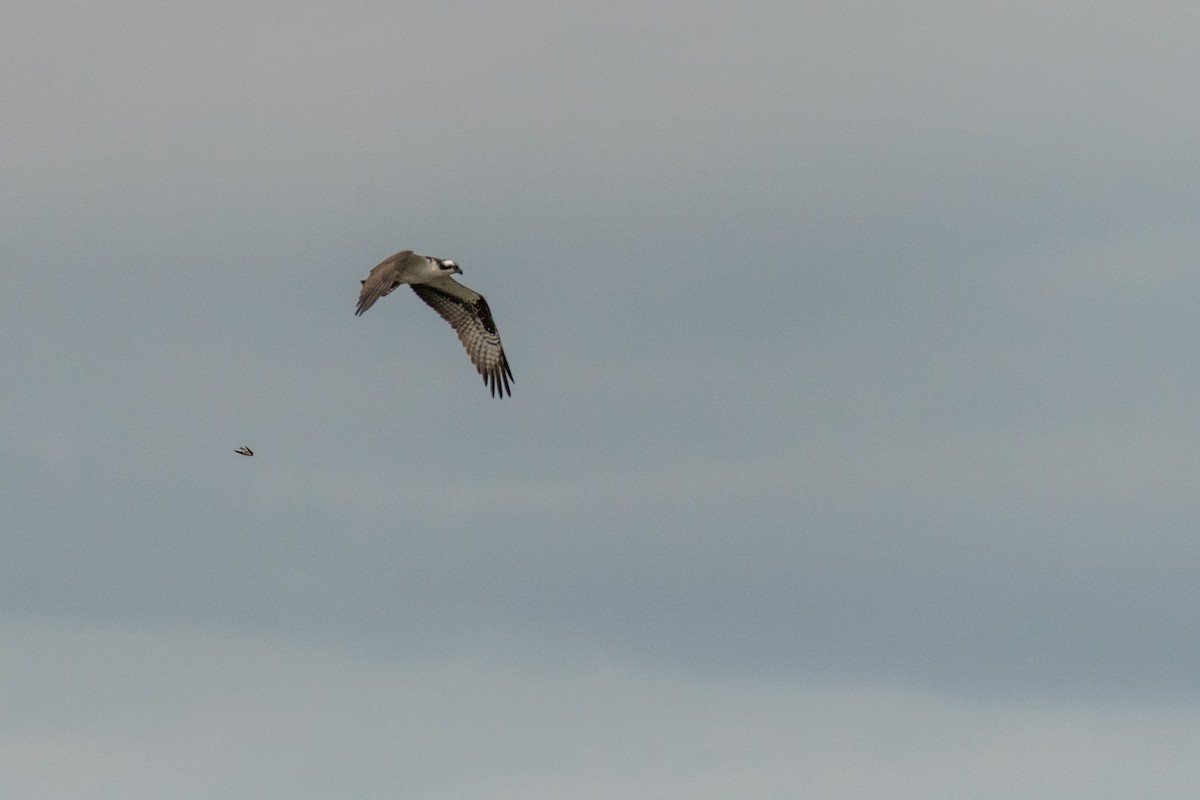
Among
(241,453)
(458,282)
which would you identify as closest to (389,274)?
(458,282)

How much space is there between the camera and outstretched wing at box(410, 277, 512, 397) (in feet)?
178

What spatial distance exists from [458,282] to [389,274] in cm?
430

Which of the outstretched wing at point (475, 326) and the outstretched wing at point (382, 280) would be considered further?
the outstretched wing at point (475, 326)

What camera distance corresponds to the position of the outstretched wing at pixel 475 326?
5425 cm

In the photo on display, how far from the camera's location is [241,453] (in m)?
38.0

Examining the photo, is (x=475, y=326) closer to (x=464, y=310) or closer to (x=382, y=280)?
(x=464, y=310)

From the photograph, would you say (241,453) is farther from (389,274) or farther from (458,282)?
(458,282)

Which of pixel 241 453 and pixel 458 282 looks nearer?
pixel 241 453

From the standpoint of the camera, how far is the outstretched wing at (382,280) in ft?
149

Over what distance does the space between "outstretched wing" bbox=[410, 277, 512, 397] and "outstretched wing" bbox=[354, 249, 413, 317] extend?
120 inches

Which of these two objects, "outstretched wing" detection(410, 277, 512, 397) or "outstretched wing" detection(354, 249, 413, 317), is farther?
"outstretched wing" detection(410, 277, 512, 397)

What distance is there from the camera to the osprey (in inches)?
2023

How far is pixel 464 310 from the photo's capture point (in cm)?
5462

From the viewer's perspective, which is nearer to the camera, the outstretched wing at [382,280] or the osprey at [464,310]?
the outstretched wing at [382,280]
